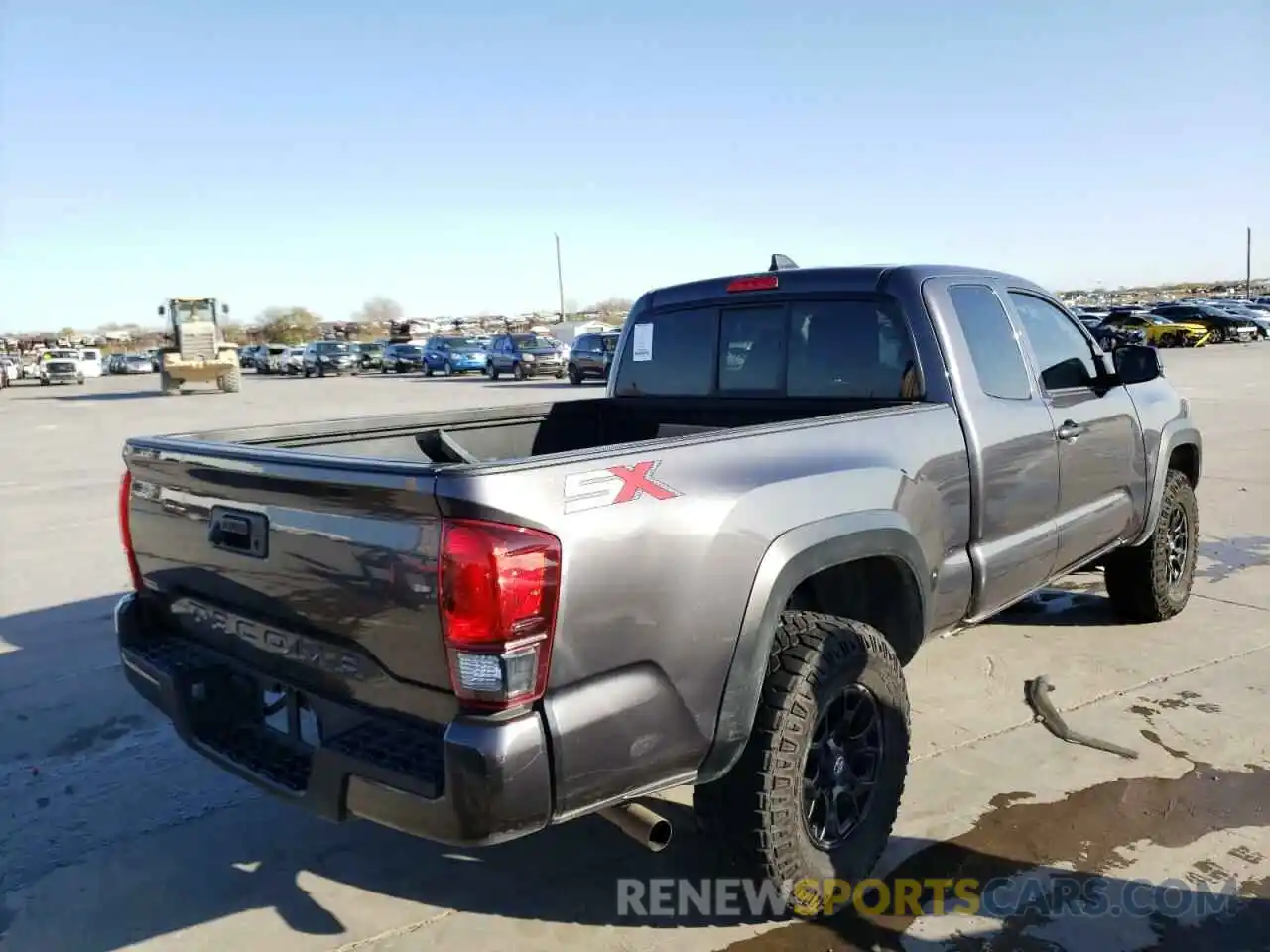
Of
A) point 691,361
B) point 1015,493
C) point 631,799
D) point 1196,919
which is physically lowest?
point 1196,919

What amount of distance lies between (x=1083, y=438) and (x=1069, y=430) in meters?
0.19

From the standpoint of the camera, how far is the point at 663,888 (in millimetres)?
3191

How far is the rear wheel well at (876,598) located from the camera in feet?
11.2

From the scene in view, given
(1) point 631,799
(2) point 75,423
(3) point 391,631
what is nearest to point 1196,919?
(1) point 631,799

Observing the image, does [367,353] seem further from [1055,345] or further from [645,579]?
[645,579]

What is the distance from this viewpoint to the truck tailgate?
233 cm

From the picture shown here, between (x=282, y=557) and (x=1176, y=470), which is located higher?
(x=282, y=557)

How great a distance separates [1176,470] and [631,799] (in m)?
4.53

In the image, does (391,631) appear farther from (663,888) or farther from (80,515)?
(80,515)

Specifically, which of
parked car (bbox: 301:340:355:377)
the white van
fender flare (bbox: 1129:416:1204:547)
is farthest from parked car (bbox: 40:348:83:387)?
fender flare (bbox: 1129:416:1204:547)

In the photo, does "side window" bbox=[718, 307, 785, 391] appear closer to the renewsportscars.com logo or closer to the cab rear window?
the cab rear window

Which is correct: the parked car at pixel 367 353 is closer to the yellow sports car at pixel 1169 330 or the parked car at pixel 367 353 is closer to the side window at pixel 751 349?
the yellow sports car at pixel 1169 330

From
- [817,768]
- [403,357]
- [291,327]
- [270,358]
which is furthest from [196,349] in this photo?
[291,327]

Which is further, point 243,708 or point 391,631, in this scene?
point 243,708
